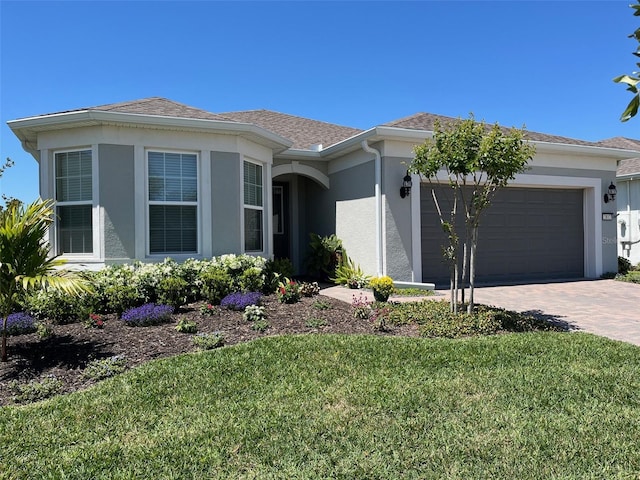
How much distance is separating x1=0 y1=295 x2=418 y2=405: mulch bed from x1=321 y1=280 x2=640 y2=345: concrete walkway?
6.83 ft

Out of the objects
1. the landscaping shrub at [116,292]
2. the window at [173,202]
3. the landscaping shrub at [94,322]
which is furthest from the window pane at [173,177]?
the landscaping shrub at [94,322]

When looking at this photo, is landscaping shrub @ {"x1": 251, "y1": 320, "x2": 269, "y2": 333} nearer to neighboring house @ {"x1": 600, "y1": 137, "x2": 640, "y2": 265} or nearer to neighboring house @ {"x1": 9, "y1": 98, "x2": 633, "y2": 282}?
neighboring house @ {"x1": 9, "y1": 98, "x2": 633, "y2": 282}

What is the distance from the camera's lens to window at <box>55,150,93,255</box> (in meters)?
8.61

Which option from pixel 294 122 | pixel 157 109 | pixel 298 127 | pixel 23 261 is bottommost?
pixel 23 261

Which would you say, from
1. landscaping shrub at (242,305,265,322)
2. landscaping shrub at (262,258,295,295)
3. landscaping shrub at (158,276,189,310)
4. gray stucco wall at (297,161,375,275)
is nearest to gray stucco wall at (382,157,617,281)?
gray stucco wall at (297,161,375,275)

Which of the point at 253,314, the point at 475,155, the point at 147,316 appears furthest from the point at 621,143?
the point at 147,316

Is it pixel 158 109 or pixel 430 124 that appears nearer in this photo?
pixel 158 109

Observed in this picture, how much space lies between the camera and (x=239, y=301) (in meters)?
7.03

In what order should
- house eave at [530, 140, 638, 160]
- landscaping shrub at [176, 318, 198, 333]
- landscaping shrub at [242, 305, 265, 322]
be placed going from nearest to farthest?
landscaping shrub at [176, 318, 198, 333], landscaping shrub at [242, 305, 265, 322], house eave at [530, 140, 638, 160]

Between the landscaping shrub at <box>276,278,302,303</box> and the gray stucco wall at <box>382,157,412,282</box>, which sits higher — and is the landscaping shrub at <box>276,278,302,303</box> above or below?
below

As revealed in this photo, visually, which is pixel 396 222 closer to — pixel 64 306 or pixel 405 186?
pixel 405 186

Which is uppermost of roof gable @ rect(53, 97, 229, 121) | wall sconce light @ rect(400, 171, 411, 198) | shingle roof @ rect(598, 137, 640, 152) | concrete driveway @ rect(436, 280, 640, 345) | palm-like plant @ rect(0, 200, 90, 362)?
shingle roof @ rect(598, 137, 640, 152)

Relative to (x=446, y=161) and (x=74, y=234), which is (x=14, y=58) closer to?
(x=74, y=234)

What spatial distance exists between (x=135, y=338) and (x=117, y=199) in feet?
12.9
